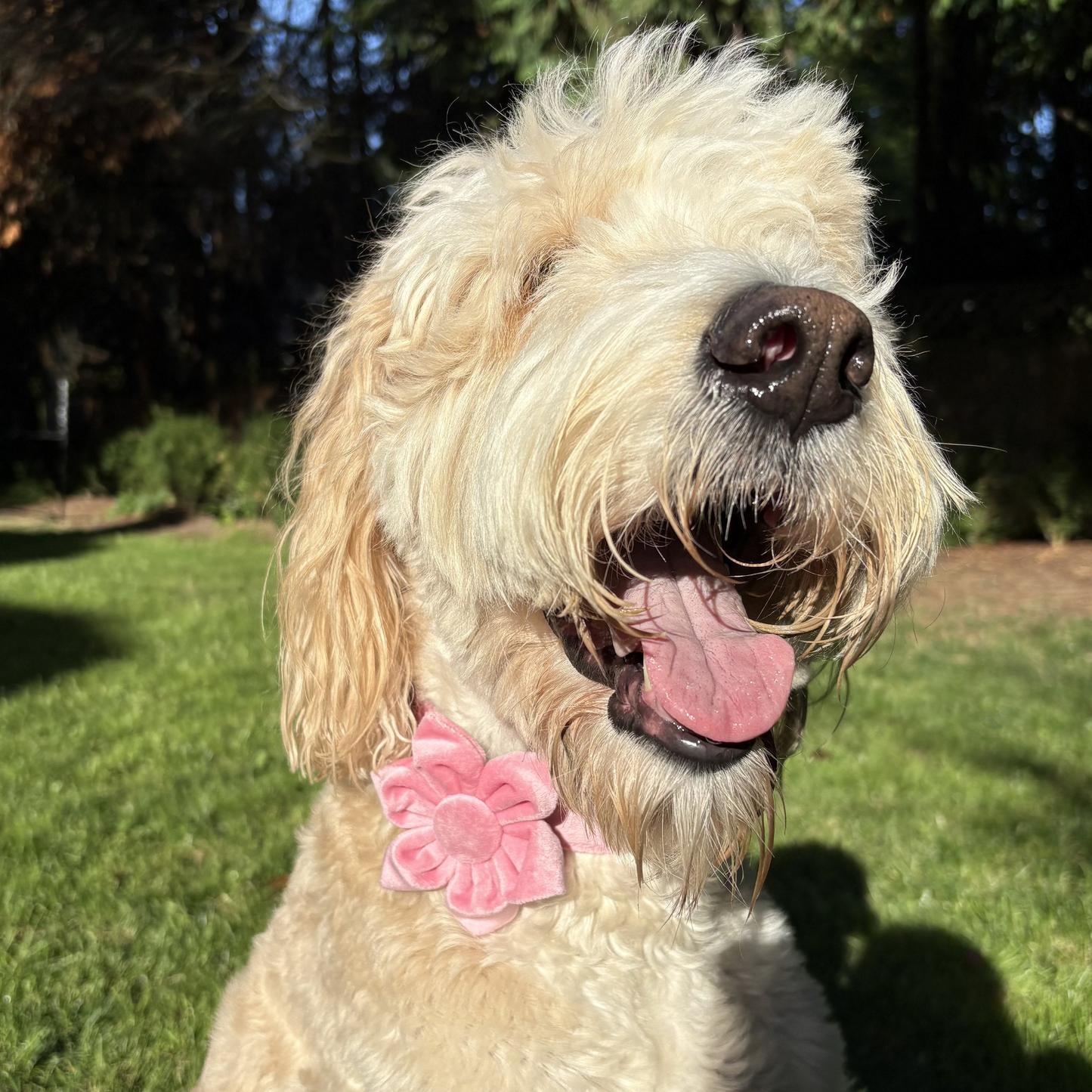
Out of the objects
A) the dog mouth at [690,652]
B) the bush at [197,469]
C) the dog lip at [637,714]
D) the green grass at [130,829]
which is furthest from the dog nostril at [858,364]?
the bush at [197,469]

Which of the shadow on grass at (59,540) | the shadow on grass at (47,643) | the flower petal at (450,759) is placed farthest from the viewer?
the shadow on grass at (59,540)

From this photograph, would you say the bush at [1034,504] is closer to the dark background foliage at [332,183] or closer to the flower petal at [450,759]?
the dark background foliage at [332,183]

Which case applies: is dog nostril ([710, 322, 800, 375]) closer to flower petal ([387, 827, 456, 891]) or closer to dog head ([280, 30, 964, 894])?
dog head ([280, 30, 964, 894])

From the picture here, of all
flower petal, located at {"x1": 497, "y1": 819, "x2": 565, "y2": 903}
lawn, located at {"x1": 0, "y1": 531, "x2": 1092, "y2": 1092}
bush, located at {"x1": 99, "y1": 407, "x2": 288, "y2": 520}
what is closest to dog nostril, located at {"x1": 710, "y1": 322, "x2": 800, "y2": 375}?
flower petal, located at {"x1": 497, "y1": 819, "x2": 565, "y2": 903}

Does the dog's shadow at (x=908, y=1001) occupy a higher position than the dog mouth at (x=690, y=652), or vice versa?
the dog mouth at (x=690, y=652)

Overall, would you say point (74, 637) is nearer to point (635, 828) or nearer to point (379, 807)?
point (379, 807)

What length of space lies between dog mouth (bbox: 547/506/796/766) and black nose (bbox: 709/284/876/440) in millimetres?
222

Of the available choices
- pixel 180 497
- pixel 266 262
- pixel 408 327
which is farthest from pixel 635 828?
pixel 266 262

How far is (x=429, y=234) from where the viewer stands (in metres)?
1.98

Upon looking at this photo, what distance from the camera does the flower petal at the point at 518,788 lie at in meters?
1.89

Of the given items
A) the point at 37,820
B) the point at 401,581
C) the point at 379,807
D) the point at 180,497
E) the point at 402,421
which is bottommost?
the point at 180,497

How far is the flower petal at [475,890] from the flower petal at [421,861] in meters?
0.02

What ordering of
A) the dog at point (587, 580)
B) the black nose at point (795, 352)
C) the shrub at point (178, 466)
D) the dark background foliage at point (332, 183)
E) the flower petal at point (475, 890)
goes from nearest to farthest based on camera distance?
the black nose at point (795, 352) → the dog at point (587, 580) → the flower petal at point (475, 890) → the dark background foliage at point (332, 183) → the shrub at point (178, 466)

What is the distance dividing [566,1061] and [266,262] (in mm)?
17898
